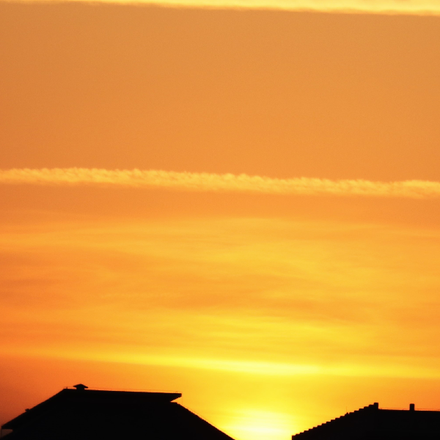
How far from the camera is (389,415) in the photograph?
63531mm

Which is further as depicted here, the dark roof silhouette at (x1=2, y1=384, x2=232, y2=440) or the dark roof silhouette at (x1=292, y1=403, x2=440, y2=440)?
the dark roof silhouette at (x1=2, y1=384, x2=232, y2=440)

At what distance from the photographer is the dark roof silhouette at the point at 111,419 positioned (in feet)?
232

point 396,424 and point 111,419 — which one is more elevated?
point 111,419

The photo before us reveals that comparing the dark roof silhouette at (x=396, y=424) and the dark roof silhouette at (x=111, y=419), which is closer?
the dark roof silhouette at (x=396, y=424)

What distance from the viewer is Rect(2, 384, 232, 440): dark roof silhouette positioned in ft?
232

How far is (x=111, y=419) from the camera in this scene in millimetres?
70938

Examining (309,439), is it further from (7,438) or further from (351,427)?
(7,438)

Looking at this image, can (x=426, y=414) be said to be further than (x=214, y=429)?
No

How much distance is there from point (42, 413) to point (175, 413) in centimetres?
757

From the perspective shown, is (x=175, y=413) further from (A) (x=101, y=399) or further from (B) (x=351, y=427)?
(B) (x=351, y=427)

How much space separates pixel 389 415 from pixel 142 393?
14905 millimetres

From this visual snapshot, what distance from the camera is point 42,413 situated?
7138 cm

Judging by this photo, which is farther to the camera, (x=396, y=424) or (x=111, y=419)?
(x=111, y=419)

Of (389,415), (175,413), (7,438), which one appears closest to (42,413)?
(7,438)
